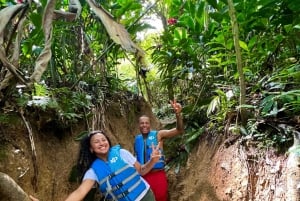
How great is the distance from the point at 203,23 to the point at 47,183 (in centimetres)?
318

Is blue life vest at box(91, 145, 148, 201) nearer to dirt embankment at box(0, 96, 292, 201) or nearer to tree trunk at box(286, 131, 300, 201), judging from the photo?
dirt embankment at box(0, 96, 292, 201)

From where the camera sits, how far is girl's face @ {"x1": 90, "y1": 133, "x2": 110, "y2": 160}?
267 cm

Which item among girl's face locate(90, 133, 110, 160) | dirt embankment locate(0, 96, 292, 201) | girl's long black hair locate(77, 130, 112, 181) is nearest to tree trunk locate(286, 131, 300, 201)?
dirt embankment locate(0, 96, 292, 201)

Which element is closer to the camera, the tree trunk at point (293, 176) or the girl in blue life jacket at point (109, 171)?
the girl in blue life jacket at point (109, 171)

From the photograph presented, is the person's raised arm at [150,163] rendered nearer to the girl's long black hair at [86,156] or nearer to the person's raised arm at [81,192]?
the girl's long black hair at [86,156]

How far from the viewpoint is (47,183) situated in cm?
337

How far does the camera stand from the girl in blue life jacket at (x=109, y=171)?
2576mm

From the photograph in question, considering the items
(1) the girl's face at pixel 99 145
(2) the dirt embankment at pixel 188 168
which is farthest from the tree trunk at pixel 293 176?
(1) the girl's face at pixel 99 145

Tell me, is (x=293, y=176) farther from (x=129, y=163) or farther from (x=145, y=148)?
(x=145, y=148)

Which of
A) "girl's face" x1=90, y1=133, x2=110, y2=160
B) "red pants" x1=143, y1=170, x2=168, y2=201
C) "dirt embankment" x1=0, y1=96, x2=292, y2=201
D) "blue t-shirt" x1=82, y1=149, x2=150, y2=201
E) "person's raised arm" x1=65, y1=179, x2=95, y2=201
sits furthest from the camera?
"red pants" x1=143, y1=170, x2=168, y2=201

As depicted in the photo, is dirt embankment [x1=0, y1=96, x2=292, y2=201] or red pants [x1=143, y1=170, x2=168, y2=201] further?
red pants [x1=143, y1=170, x2=168, y2=201]

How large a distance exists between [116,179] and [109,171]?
8 cm

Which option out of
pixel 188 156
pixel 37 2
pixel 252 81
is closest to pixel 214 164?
pixel 188 156

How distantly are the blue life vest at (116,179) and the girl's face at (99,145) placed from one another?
56 mm
